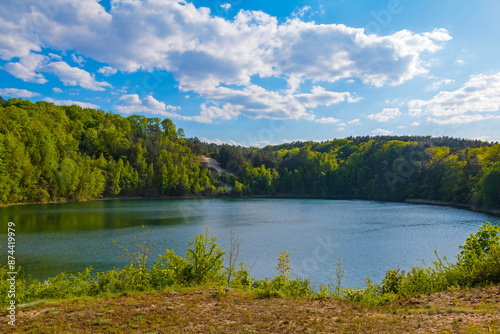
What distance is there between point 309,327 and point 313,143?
165 metres

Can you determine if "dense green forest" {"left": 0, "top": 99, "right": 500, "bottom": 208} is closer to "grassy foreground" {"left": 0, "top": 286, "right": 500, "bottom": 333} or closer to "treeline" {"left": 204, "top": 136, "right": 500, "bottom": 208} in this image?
"treeline" {"left": 204, "top": 136, "right": 500, "bottom": 208}

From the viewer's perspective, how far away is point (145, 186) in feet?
307

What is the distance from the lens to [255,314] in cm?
718

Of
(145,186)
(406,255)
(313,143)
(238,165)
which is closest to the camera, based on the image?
(406,255)

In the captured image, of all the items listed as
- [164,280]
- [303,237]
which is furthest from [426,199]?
[164,280]

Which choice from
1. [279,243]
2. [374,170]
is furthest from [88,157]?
[374,170]

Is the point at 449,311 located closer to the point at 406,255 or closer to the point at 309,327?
the point at 309,327

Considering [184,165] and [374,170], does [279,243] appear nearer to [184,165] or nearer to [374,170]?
[184,165]

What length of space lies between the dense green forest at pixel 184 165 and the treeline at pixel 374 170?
0.32 m

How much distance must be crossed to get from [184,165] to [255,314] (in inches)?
3780

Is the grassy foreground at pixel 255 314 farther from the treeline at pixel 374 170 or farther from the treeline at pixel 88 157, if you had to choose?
the treeline at pixel 374 170

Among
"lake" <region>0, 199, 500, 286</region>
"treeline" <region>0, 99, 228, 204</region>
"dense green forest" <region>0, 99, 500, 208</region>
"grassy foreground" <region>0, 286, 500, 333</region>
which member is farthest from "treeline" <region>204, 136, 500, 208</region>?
"grassy foreground" <region>0, 286, 500, 333</region>

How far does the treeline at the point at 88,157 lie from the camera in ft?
185

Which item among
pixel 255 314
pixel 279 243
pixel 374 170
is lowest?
pixel 279 243
